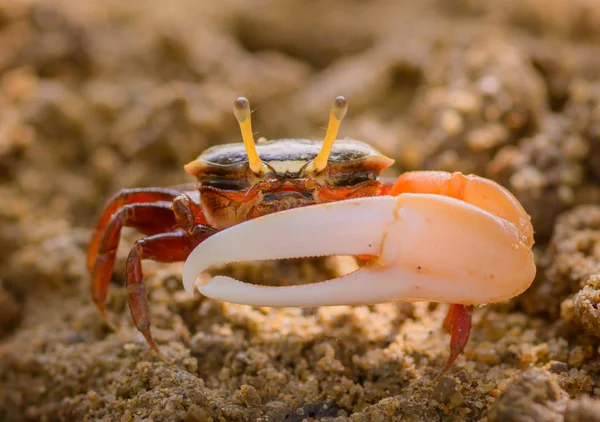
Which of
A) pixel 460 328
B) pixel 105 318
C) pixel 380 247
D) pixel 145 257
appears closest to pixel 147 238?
pixel 145 257

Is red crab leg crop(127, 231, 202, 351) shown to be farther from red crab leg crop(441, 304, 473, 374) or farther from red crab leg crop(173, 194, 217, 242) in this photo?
red crab leg crop(441, 304, 473, 374)

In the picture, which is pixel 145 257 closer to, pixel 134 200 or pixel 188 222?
pixel 188 222

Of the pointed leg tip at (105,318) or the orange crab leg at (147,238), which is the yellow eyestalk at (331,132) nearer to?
the orange crab leg at (147,238)

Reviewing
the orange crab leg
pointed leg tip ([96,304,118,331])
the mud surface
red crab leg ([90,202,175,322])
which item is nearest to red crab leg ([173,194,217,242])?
the orange crab leg

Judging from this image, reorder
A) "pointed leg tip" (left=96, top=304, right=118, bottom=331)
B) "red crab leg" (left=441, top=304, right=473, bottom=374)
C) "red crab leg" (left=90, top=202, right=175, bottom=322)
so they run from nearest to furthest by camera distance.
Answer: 1. "red crab leg" (left=441, top=304, right=473, bottom=374)
2. "red crab leg" (left=90, top=202, right=175, bottom=322)
3. "pointed leg tip" (left=96, top=304, right=118, bottom=331)

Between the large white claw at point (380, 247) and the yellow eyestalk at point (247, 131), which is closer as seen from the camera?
the large white claw at point (380, 247)

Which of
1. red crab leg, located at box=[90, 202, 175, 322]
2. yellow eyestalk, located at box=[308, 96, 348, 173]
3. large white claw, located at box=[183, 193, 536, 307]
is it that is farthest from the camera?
red crab leg, located at box=[90, 202, 175, 322]

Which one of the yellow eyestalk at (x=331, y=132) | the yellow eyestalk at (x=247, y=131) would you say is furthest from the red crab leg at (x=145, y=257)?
the yellow eyestalk at (x=331, y=132)
